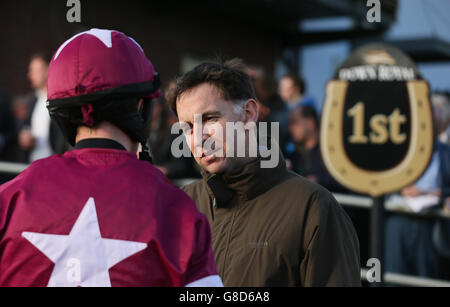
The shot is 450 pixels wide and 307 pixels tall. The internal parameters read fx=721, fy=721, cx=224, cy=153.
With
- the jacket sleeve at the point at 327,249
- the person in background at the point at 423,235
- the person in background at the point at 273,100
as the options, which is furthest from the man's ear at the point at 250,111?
the person in background at the point at 423,235

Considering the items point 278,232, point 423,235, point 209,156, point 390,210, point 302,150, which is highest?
point 209,156

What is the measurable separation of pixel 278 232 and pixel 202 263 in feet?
2.19

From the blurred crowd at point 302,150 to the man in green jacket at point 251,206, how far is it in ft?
8.24

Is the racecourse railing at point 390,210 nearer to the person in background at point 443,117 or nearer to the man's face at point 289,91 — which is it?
the person in background at point 443,117

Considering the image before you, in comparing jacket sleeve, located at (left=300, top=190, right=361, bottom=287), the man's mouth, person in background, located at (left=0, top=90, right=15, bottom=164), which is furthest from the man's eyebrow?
person in background, located at (left=0, top=90, right=15, bottom=164)

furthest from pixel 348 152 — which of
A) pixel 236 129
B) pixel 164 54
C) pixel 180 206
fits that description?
pixel 164 54

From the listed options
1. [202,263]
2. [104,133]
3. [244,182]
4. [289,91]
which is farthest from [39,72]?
[202,263]

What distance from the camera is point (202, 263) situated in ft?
6.12

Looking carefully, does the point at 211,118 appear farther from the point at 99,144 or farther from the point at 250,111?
the point at 99,144

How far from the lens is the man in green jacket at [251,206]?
2.43 meters

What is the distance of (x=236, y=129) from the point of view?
2697mm

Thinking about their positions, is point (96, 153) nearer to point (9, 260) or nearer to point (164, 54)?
point (9, 260)

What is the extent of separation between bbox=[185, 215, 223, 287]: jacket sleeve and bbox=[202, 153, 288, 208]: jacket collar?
2.35 feet

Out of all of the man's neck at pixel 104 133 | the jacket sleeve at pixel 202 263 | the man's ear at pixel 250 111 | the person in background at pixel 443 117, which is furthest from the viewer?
the person in background at pixel 443 117
